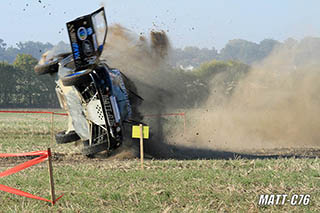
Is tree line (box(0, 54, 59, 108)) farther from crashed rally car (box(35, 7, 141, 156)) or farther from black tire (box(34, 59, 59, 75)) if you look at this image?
crashed rally car (box(35, 7, 141, 156))

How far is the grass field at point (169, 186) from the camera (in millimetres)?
6723

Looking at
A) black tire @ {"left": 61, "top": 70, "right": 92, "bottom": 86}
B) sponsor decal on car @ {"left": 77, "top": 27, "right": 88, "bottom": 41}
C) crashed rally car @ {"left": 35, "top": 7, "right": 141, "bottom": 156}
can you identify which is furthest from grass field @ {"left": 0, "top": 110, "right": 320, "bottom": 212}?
sponsor decal on car @ {"left": 77, "top": 27, "right": 88, "bottom": 41}

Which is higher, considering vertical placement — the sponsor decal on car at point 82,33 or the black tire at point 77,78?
the sponsor decal on car at point 82,33

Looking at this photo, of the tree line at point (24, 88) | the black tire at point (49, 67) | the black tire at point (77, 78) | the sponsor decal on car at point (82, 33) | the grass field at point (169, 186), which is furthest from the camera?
the tree line at point (24, 88)

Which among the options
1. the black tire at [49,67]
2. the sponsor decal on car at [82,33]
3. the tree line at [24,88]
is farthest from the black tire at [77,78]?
the tree line at [24,88]

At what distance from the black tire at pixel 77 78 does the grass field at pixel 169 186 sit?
87.6 inches

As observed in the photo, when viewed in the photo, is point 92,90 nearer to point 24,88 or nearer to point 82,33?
point 82,33

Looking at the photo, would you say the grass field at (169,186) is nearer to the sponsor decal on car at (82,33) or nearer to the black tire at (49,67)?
the black tire at (49,67)

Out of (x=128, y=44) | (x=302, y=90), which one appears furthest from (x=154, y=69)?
(x=302, y=90)

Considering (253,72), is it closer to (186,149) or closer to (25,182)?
(186,149)

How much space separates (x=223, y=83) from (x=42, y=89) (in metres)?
42.7

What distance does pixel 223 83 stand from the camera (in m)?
26.5

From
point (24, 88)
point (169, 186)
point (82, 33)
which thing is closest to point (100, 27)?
point (82, 33)

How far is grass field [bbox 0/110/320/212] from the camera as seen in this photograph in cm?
672
